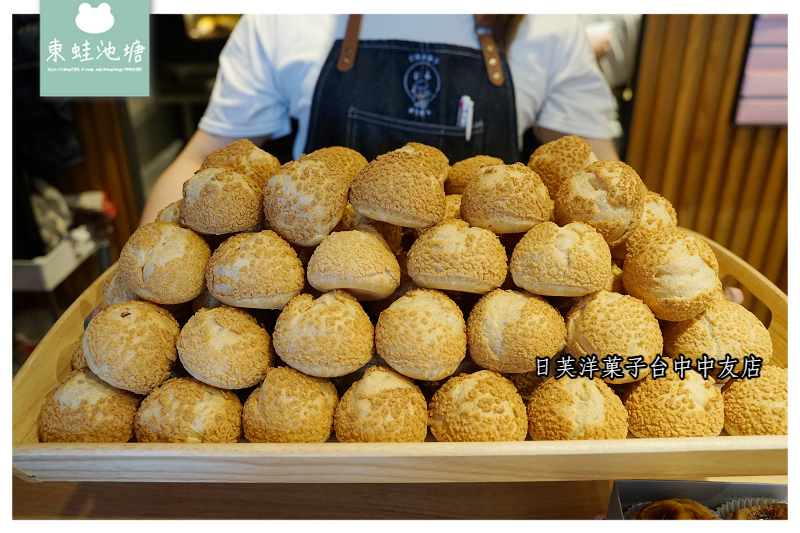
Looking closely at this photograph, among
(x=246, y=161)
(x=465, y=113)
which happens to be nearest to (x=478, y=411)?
(x=246, y=161)

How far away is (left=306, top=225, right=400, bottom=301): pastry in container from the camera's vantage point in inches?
39.0

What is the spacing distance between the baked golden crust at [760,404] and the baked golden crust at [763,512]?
18 centimetres

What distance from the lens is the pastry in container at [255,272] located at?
1.01 meters

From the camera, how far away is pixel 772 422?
1.00 metres

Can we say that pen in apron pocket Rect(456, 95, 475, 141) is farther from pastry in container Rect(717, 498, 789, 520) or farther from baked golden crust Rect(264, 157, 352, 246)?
pastry in container Rect(717, 498, 789, 520)

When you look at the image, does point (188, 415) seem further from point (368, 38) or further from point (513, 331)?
point (368, 38)

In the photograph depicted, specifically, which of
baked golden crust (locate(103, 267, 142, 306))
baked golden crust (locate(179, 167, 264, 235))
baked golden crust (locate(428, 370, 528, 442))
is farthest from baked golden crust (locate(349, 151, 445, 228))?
baked golden crust (locate(103, 267, 142, 306))

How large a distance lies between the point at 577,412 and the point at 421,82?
120cm

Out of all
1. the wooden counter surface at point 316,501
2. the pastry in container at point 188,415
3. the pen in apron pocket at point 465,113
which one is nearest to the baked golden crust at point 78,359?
the pastry in container at point 188,415

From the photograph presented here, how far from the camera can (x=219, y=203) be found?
106 centimetres

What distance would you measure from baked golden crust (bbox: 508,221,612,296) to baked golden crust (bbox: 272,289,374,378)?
12.4 inches

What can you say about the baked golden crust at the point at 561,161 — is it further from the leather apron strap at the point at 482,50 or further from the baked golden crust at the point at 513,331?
the leather apron strap at the point at 482,50
